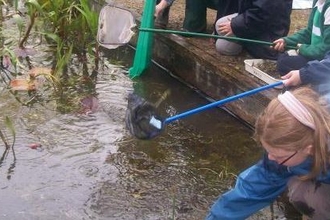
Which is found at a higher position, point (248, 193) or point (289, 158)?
point (289, 158)

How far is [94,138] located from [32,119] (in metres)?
0.39

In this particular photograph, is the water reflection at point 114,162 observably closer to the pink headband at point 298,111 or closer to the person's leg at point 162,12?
the person's leg at point 162,12

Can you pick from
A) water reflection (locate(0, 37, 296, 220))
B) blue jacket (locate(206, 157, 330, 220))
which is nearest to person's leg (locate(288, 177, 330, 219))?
blue jacket (locate(206, 157, 330, 220))

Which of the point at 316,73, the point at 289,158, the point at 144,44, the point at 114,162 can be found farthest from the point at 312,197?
the point at 144,44

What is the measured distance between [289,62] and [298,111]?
152cm

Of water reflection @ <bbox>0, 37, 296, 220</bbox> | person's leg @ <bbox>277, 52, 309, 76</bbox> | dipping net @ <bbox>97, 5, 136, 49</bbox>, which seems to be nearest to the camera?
water reflection @ <bbox>0, 37, 296, 220</bbox>

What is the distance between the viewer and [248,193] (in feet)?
8.18

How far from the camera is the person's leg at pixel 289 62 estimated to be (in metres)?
3.63

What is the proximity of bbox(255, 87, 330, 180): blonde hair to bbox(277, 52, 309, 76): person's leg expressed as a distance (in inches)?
55.2

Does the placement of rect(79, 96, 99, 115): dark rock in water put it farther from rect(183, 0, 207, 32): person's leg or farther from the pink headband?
the pink headband

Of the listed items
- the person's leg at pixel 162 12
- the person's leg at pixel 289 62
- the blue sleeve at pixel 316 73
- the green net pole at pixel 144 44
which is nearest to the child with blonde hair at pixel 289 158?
the blue sleeve at pixel 316 73

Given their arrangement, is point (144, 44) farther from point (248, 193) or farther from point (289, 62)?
point (248, 193)

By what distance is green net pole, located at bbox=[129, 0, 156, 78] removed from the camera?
435 cm

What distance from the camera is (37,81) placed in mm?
4164
